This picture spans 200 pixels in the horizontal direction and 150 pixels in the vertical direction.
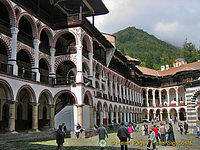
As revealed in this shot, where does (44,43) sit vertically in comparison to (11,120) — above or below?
above

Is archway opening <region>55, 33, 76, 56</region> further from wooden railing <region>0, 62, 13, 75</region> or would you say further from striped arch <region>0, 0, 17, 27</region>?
wooden railing <region>0, 62, 13, 75</region>

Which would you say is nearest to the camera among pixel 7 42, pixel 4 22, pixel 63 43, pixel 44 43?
pixel 7 42

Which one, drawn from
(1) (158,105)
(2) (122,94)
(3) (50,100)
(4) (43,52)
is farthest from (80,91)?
(1) (158,105)

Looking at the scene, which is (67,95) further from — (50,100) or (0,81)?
(0,81)

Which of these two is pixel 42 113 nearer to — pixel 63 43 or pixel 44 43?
pixel 44 43

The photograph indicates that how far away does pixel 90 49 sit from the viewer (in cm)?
2723

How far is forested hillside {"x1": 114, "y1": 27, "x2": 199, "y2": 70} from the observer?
9899 centimetres

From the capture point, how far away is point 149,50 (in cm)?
15300

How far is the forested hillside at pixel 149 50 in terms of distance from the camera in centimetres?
9899

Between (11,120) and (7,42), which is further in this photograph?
(7,42)

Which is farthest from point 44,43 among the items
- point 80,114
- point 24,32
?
point 80,114

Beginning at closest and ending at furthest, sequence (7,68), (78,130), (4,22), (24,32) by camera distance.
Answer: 1. (7,68)
2. (4,22)
3. (24,32)
4. (78,130)

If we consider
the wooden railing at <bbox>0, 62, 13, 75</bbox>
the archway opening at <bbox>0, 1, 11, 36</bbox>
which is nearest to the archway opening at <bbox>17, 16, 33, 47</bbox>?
the archway opening at <bbox>0, 1, 11, 36</bbox>

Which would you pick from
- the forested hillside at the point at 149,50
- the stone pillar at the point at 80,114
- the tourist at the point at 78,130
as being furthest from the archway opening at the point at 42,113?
the forested hillside at the point at 149,50
